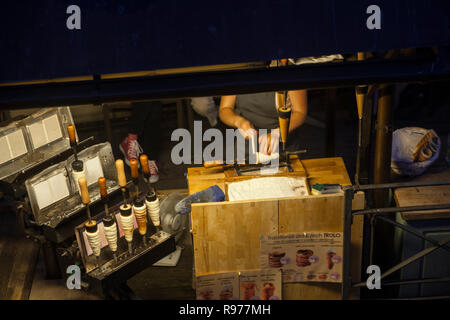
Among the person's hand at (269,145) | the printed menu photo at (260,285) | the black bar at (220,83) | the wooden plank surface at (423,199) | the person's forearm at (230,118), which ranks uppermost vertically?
the black bar at (220,83)

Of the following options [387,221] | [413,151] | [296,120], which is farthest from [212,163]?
[413,151]

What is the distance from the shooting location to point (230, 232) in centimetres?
496

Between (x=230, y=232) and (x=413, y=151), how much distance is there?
1978 millimetres

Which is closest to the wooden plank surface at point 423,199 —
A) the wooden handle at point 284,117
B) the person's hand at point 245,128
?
the wooden handle at point 284,117

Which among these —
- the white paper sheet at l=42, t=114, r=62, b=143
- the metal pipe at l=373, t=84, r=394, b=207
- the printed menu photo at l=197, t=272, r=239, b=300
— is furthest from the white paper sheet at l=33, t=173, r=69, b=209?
the metal pipe at l=373, t=84, r=394, b=207

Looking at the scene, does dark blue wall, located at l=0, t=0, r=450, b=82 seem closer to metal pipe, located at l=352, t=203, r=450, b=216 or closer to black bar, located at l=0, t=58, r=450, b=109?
black bar, located at l=0, t=58, r=450, b=109

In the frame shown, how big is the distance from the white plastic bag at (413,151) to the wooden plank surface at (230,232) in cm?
154

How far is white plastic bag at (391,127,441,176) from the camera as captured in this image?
18.3 ft

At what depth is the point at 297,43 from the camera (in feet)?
12.1

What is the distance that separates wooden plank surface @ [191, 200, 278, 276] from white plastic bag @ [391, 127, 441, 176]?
154 centimetres

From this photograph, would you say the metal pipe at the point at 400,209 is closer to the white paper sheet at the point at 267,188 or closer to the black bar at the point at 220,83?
the white paper sheet at the point at 267,188

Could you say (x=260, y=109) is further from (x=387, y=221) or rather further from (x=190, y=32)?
(x=190, y=32)

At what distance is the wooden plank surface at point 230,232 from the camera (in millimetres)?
4855

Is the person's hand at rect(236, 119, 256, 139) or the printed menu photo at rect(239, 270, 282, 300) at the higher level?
the person's hand at rect(236, 119, 256, 139)
